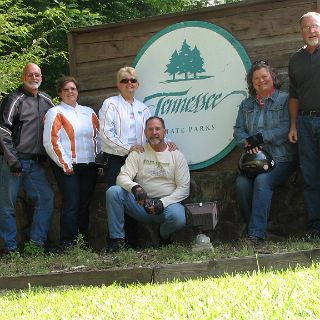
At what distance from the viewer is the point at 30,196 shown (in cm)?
660

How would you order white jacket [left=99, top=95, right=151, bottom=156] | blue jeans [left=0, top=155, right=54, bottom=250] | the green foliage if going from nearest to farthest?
white jacket [left=99, top=95, right=151, bottom=156], blue jeans [left=0, top=155, right=54, bottom=250], the green foliage

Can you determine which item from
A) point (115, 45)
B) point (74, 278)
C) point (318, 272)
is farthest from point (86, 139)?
point (318, 272)

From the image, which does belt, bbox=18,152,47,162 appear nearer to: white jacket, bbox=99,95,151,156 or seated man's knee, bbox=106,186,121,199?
white jacket, bbox=99,95,151,156

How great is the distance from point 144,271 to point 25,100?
2568mm

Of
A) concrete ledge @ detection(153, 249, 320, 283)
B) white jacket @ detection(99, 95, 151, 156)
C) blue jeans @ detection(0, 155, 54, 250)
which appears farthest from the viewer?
blue jeans @ detection(0, 155, 54, 250)

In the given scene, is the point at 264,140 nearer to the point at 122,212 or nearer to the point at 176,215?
the point at 176,215

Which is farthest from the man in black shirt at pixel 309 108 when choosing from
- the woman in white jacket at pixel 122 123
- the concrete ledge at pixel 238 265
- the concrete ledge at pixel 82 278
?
the concrete ledge at pixel 82 278

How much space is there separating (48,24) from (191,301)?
10.2 metres

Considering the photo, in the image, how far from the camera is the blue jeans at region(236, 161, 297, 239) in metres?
5.67

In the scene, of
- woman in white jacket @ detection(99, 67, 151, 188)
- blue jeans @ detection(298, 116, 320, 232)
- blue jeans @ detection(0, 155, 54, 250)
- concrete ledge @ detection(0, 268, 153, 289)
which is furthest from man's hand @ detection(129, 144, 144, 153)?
blue jeans @ detection(298, 116, 320, 232)

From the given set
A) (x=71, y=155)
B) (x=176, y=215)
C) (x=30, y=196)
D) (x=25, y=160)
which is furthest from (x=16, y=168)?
(x=176, y=215)

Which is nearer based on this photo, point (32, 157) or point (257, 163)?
point (257, 163)

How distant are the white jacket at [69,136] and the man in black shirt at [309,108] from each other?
2.20m

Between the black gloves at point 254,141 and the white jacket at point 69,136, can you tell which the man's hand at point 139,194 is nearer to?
the white jacket at point 69,136
